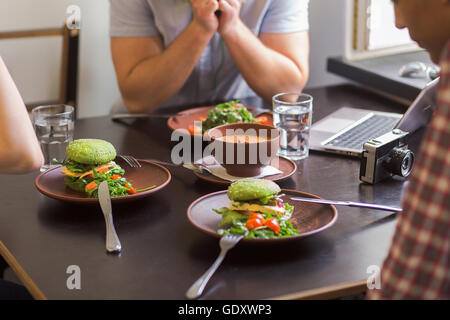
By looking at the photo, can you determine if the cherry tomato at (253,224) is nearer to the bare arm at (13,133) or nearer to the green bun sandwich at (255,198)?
the green bun sandwich at (255,198)

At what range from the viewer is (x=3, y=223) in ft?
3.59

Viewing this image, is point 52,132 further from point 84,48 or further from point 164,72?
point 84,48

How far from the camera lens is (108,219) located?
41.7 inches

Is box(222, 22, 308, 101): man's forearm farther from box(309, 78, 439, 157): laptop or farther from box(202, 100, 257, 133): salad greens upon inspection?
box(202, 100, 257, 133): salad greens

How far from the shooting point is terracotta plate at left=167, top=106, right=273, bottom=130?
5.22 ft

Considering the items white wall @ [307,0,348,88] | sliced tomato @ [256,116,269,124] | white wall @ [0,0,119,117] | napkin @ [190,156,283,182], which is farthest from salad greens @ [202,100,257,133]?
white wall @ [0,0,119,117]

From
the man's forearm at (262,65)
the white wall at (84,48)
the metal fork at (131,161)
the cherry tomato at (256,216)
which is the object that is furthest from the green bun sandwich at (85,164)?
the white wall at (84,48)

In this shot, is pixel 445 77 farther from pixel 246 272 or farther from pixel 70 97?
pixel 70 97

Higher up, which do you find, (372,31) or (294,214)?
(372,31)

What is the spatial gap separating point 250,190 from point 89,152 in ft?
1.11

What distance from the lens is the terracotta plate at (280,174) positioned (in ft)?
4.04

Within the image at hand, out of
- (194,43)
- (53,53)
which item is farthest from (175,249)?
(53,53)

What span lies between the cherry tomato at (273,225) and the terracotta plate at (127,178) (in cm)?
26

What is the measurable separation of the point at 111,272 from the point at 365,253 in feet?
1.30
